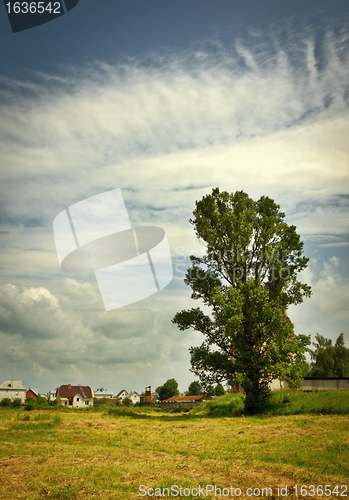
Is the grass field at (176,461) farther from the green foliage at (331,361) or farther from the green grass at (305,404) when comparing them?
the green foliage at (331,361)

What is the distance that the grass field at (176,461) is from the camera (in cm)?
704

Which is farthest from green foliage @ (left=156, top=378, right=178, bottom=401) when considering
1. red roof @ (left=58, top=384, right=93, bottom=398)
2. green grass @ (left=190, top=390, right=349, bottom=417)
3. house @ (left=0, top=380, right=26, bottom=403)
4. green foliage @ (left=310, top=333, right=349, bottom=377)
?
green grass @ (left=190, top=390, right=349, bottom=417)

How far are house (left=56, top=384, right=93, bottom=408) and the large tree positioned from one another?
60.9m

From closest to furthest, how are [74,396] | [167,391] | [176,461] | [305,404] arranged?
[176,461] → [305,404] → [74,396] → [167,391]

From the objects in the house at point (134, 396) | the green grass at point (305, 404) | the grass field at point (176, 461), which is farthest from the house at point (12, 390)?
the grass field at point (176, 461)

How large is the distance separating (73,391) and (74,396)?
3865 millimetres

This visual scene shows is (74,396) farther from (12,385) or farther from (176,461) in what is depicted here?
(176,461)

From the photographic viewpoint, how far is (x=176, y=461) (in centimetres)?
947

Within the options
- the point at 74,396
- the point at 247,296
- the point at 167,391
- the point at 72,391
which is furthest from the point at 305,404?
the point at 167,391

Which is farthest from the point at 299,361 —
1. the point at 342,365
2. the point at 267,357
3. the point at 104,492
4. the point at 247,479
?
the point at 342,365

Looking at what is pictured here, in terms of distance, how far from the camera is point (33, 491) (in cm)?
709

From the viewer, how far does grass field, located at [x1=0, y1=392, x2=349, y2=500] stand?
7.04 meters

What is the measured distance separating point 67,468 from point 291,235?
61.3 feet

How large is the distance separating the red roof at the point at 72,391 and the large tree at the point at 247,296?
209ft
